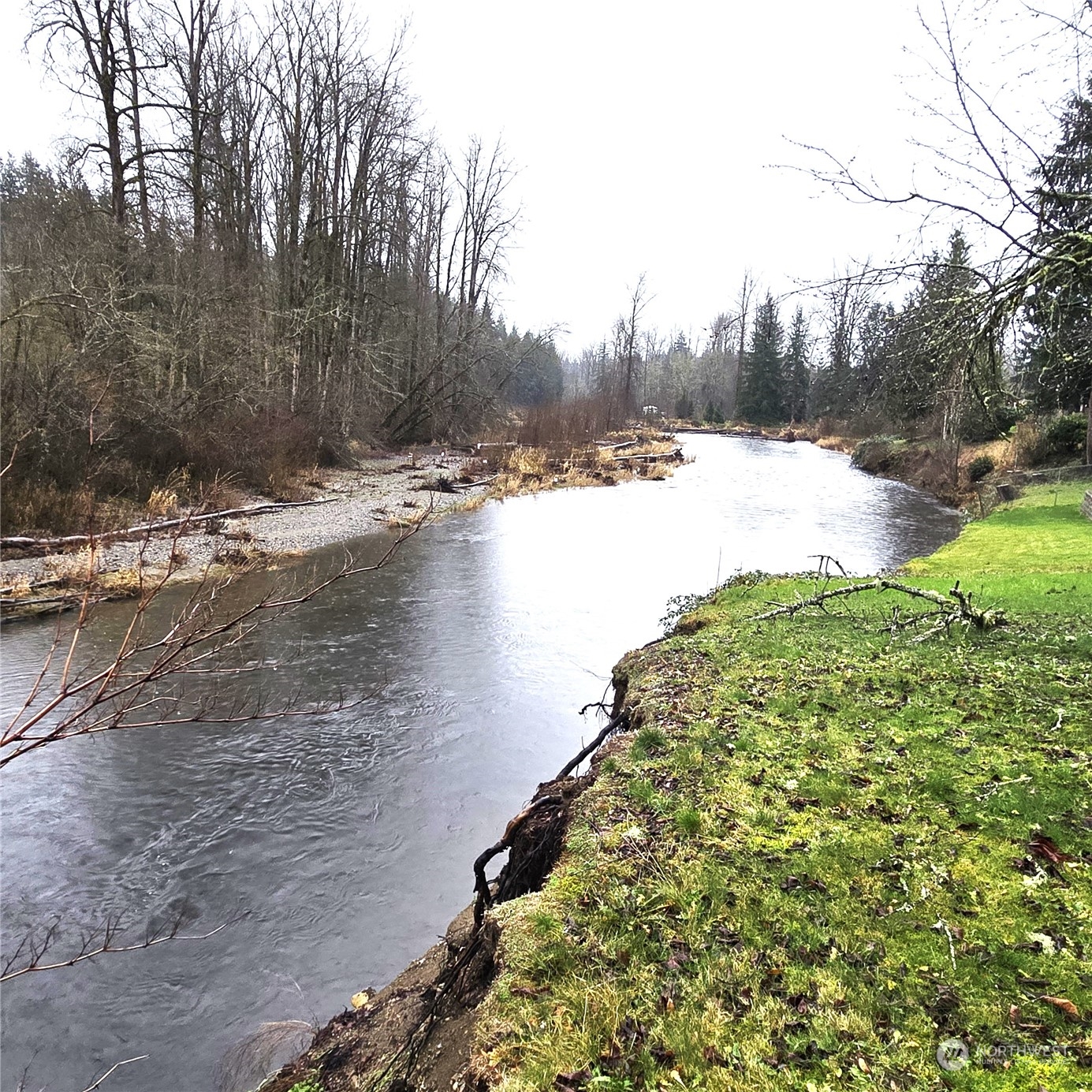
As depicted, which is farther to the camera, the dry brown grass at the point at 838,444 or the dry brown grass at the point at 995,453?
the dry brown grass at the point at 838,444

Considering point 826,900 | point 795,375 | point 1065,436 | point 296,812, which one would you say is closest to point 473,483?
point 296,812

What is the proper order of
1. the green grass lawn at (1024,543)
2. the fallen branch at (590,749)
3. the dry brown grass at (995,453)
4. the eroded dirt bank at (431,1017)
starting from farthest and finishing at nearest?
the dry brown grass at (995,453) → the green grass lawn at (1024,543) → the fallen branch at (590,749) → the eroded dirt bank at (431,1017)

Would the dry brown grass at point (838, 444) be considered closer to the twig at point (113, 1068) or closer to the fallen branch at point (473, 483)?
the fallen branch at point (473, 483)

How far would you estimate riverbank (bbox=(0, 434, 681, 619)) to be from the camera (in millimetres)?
9875

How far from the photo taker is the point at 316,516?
664 inches

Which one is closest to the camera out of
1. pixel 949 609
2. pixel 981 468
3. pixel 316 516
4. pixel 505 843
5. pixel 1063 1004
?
pixel 1063 1004

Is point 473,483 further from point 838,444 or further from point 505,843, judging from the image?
point 838,444

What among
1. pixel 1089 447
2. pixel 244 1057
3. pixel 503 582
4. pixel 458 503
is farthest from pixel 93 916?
pixel 1089 447

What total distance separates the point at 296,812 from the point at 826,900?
4.47 m

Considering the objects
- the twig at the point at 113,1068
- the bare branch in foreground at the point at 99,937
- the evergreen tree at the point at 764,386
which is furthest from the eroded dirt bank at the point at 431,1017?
the evergreen tree at the point at 764,386

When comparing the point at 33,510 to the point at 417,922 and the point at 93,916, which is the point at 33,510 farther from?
the point at 417,922

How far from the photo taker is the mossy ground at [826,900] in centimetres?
230

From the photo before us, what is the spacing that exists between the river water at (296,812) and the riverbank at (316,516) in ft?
2.93

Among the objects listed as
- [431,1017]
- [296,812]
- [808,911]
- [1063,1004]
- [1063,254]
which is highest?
[1063,254]
